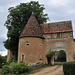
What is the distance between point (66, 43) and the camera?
2084 cm

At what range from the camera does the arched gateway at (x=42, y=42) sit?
65.7 feet

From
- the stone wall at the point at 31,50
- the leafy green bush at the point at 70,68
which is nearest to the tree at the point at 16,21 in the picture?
the stone wall at the point at 31,50

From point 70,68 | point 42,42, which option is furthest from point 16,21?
point 70,68

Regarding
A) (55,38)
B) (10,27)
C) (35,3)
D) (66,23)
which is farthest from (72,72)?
(35,3)

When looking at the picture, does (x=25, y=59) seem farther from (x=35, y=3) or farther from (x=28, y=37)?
(x=35, y=3)

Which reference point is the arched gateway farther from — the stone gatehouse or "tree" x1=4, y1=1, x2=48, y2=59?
"tree" x1=4, y1=1, x2=48, y2=59

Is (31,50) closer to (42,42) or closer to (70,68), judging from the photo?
(42,42)

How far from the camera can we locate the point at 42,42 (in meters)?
21.9

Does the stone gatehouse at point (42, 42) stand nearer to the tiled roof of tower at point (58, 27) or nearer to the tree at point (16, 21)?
the tiled roof of tower at point (58, 27)

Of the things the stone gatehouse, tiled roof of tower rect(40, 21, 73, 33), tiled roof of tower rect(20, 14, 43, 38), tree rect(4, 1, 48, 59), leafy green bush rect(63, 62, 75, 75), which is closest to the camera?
leafy green bush rect(63, 62, 75, 75)

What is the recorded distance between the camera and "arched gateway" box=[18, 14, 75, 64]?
20028mm

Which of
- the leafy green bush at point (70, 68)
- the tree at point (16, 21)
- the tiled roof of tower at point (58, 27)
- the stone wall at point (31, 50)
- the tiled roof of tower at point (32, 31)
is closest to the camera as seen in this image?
the leafy green bush at point (70, 68)

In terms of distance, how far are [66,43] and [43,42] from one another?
483 cm

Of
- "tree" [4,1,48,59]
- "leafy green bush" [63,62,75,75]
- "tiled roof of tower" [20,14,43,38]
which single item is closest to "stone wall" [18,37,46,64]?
"tiled roof of tower" [20,14,43,38]
